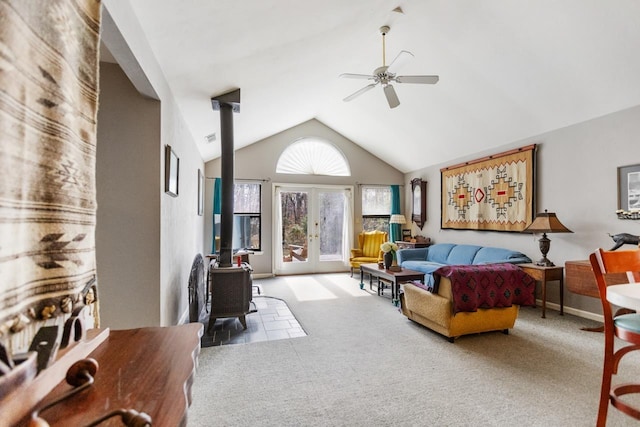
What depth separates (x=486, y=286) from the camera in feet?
10.2

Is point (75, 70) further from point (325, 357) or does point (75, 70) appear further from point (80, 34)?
point (325, 357)

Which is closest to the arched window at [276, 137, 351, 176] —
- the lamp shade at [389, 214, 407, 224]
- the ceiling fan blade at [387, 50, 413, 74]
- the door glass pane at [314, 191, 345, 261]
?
the door glass pane at [314, 191, 345, 261]

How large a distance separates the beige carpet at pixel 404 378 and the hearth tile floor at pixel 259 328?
0.48ft

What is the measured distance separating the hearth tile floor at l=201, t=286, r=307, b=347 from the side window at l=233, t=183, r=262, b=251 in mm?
2463

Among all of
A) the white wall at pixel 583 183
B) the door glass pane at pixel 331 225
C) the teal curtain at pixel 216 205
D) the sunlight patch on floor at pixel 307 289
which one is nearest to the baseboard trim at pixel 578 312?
the white wall at pixel 583 183

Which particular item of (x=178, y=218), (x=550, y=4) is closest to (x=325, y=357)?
(x=178, y=218)

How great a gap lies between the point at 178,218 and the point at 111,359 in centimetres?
269

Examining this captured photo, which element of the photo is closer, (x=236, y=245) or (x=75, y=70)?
(x=75, y=70)

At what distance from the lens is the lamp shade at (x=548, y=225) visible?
12.7 feet

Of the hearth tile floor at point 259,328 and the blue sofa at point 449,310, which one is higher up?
the blue sofa at point 449,310

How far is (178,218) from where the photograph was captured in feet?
11.1

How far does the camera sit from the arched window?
697 cm

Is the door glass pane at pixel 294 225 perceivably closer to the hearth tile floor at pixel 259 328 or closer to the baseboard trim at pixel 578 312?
the hearth tile floor at pixel 259 328

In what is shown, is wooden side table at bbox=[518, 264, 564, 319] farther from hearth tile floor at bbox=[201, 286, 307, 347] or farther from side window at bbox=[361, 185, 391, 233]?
side window at bbox=[361, 185, 391, 233]
